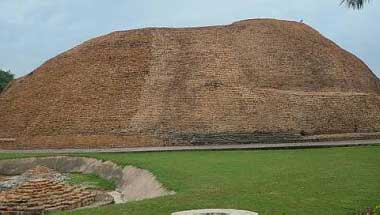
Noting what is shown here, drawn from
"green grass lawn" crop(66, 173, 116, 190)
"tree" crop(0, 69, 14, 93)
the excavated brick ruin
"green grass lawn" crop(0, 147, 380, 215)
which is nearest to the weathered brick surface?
the excavated brick ruin

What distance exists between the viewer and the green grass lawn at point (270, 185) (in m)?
8.76

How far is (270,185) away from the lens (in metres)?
11.1

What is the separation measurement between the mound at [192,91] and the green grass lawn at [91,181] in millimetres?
8946

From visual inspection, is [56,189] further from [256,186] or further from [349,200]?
[349,200]

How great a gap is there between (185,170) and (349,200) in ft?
21.4

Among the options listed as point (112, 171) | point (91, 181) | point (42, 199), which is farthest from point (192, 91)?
point (42, 199)

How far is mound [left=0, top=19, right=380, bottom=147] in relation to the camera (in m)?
29.2

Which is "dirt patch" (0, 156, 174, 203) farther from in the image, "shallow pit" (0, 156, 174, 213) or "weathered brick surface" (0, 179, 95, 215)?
"weathered brick surface" (0, 179, 95, 215)

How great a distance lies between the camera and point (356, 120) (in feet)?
100

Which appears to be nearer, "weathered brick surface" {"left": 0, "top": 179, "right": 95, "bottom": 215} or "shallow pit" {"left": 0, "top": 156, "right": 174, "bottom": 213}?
"weathered brick surface" {"left": 0, "top": 179, "right": 95, "bottom": 215}

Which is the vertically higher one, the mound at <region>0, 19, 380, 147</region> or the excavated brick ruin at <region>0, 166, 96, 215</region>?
the mound at <region>0, 19, 380, 147</region>

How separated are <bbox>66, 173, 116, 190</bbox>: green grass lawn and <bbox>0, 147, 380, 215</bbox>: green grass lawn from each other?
1131mm

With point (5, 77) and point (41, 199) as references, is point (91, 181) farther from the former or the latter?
point (5, 77)

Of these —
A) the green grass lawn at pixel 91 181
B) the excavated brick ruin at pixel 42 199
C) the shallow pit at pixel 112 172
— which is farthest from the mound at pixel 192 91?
the excavated brick ruin at pixel 42 199
